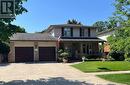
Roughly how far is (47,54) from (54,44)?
169 centimetres

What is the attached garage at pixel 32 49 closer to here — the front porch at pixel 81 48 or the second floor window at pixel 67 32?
the front porch at pixel 81 48

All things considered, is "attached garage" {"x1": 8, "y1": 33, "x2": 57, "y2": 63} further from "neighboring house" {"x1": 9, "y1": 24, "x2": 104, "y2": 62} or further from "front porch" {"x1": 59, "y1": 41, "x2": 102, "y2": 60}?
"front porch" {"x1": 59, "y1": 41, "x2": 102, "y2": 60}

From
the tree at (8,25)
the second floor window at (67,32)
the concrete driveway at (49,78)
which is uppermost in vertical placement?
the second floor window at (67,32)

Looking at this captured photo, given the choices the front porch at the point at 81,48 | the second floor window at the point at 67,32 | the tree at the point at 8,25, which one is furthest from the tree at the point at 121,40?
the second floor window at the point at 67,32

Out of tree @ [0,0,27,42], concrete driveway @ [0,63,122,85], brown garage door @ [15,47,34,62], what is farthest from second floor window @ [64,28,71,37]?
tree @ [0,0,27,42]

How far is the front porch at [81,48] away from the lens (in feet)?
156

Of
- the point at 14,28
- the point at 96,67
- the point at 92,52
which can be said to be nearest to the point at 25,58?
the point at 92,52

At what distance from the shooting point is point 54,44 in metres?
46.1

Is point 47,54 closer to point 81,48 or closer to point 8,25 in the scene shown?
point 81,48

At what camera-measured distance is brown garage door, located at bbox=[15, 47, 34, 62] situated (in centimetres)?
4441

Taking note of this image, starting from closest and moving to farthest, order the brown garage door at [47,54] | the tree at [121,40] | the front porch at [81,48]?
the tree at [121,40] < the brown garage door at [47,54] < the front porch at [81,48]

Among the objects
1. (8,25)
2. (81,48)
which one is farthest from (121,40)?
(81,48)

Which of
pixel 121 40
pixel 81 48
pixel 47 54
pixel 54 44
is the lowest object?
pixel 47 54

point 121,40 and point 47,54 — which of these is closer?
point 121,40
